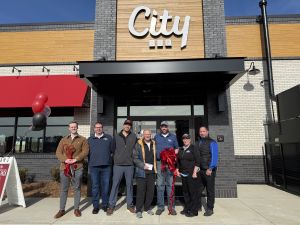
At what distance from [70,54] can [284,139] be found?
9.39 m

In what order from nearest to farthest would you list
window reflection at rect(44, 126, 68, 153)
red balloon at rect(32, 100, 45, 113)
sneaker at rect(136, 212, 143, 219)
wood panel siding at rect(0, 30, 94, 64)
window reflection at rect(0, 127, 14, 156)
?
sneaker at rect(136, 212, 143, 219) → red balloon at rect(32, 100, 45, 113) → window reflection at rect(44, 126, 68, 153) → window reflection at rect(0, 127, 14, 156) → wood panel siding at rect(0, 30, 94, 64)

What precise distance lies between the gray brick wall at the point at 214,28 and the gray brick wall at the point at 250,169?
4.93m

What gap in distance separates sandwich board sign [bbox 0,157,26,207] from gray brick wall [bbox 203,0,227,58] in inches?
249

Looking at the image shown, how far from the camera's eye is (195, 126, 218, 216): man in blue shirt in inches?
216

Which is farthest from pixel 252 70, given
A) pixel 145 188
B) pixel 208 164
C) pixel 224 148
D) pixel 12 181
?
pixel 12 181

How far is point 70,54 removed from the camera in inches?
441

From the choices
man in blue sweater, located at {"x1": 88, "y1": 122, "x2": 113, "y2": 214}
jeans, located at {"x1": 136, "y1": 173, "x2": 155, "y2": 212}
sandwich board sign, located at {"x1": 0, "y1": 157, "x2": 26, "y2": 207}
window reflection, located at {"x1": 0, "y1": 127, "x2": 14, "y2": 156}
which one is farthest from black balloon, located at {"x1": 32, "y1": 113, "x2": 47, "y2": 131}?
window reflection, located at {"x1": 0, "y1": 127, "x2": 14, "y2": 156}

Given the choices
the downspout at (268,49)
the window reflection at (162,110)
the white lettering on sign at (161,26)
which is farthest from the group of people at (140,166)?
the downspout at (268,49)

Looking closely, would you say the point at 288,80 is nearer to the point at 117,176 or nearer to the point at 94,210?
the point at 117,176

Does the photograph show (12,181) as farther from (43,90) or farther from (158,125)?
(43,90)

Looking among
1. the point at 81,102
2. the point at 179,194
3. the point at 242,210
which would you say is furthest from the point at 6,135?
the point at 242,210

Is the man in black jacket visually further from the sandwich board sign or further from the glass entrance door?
the sandwich board sign

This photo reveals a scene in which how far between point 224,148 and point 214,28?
384 cm

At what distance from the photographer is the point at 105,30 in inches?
323
